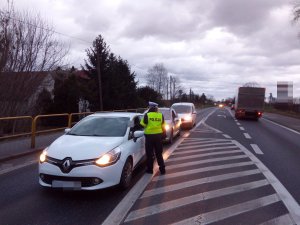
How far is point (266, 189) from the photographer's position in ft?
24.4

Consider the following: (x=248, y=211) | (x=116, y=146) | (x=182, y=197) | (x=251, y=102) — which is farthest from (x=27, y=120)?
(x=251, y=102)

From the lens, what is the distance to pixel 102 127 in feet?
27.6

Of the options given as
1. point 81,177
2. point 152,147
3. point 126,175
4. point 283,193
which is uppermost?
point 152,147

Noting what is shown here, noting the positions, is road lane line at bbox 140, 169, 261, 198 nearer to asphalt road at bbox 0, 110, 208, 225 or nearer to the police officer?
asphalt road at bbox 0, 110, 208, 225

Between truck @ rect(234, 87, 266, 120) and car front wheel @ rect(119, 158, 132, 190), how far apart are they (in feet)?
97.6

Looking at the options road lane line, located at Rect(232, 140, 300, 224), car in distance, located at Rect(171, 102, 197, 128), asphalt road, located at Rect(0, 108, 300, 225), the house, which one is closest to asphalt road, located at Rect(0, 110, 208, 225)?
asphalt road, located at Rect(0, 108, 300, 225)

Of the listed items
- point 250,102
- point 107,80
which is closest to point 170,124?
point 250,102

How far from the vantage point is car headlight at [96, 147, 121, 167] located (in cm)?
667

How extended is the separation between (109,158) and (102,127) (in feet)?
5.59

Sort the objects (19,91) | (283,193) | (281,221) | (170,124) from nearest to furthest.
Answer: (281,221) < (283,193) < (170,124) < (19,91)

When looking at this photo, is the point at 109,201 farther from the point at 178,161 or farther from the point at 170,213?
the point at 178,161

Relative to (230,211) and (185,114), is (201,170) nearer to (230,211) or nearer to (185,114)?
(230,211)

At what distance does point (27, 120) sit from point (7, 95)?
7.63 metres

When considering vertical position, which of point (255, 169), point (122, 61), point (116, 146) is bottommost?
point (255, 169)
